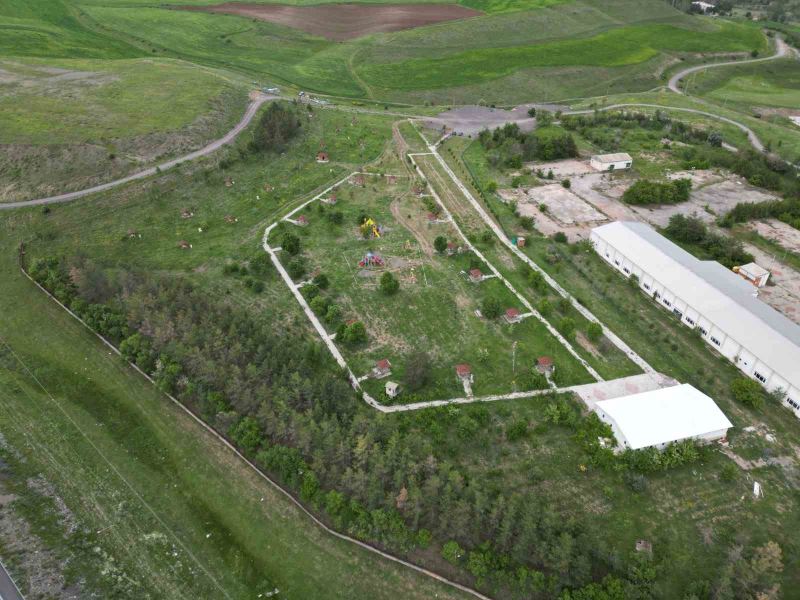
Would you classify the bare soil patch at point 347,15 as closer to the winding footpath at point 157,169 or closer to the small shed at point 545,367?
the winding footpath at point 157,169

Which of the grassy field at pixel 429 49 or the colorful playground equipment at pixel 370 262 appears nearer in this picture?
the colorful playground equipment at pixel 370 262

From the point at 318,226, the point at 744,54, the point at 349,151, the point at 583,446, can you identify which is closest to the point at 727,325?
the point at 583,446

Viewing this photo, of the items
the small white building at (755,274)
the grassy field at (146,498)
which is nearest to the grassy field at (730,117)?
the small white building at (755,274)

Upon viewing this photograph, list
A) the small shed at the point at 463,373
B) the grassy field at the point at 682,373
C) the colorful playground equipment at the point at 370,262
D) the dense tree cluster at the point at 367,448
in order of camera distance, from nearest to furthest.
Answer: the dense tree cluster at the point at 367,448, the grassy field at the point at 682,373, the small shed at the point at 463,373, the colorful playground equipment at the point at 370,262

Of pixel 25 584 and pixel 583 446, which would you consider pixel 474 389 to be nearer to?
pixel 583 446

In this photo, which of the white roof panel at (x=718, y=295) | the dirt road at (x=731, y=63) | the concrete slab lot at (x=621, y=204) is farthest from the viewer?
the dirt road at (x=731, y=63)

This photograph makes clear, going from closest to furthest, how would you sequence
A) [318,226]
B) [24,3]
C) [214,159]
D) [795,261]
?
[795,261]
[318,226]
[214,159]
[24,3]

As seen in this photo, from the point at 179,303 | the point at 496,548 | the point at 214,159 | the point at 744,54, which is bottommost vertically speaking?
the point at 496,548
